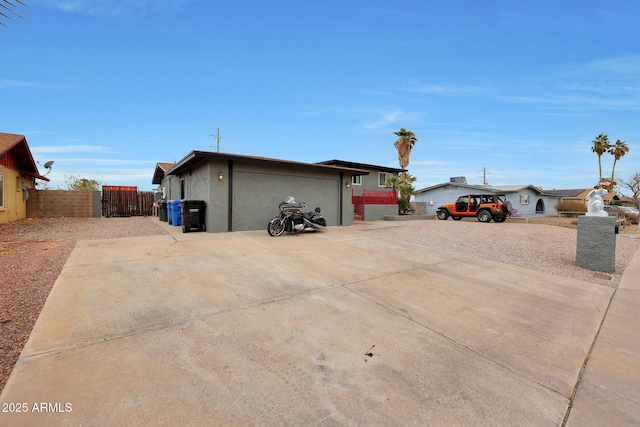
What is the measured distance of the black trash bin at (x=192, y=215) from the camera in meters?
9.02

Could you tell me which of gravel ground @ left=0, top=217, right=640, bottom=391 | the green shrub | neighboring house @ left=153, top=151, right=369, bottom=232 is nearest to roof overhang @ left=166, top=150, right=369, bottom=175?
neighboring house @ left=153, top=151, right=369, bottom=232

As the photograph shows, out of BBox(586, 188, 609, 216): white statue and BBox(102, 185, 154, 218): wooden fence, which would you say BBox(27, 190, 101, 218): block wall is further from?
BBox(586, 188, 609, 216): white statue

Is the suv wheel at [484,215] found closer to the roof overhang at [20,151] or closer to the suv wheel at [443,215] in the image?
the suv wheel at [443,215]

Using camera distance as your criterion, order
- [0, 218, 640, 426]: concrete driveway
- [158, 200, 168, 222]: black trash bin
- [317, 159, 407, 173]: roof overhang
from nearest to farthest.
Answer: [0, 218, 640, 426]: concrete driveway → [158, 200, 168, 222]: black trash bin → [317, 159, 407, 173]: roof overhang

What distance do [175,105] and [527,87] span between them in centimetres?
1795

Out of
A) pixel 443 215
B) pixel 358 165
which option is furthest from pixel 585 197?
pixel 358 165

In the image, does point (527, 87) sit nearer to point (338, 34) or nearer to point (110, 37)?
point (338, 34)

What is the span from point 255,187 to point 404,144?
18763 millimetres

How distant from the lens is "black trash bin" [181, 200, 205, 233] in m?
9.02

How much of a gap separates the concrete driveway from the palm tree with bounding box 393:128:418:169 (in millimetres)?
21739

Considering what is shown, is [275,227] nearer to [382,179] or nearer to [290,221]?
[290,221]

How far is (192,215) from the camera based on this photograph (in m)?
9.13

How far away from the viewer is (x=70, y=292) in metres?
3.50

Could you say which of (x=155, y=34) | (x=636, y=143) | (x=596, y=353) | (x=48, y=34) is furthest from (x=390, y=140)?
(x=636, y=143)
